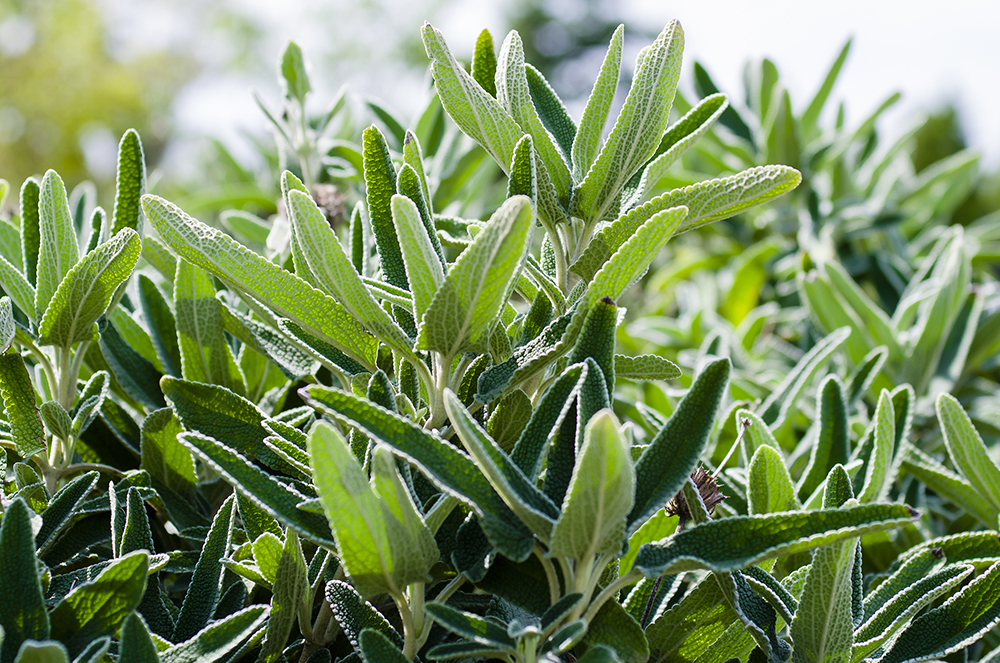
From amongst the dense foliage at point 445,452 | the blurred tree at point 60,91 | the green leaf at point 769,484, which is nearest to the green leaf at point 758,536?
the dense foliage at point 445,452

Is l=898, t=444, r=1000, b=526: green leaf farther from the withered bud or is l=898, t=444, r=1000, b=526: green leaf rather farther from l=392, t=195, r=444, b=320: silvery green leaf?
l=392, t=195, r=444, b=320: silvery green leaf

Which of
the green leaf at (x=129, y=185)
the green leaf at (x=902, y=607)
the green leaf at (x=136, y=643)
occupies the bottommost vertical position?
the green leaf at (x=902, y=607)

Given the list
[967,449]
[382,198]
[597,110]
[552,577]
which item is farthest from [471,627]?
[967,449]

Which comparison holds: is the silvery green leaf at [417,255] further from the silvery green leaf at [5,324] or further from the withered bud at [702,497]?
the silvery green leaf at [5,324]

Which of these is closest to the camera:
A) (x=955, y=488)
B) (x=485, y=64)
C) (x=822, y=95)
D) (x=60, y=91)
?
(x=485, y=64)

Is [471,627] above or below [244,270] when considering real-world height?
below

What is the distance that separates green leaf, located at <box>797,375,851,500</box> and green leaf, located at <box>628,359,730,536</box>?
539 millimetres

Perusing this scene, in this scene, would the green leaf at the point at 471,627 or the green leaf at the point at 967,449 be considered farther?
the green leaf at the point at 967,449

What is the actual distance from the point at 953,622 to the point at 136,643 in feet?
2.66

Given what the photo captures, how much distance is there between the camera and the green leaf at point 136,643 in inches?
23.1

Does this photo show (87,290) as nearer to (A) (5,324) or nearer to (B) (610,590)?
(A) (5,324)

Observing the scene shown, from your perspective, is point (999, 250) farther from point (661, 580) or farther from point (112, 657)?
point (112, 657)

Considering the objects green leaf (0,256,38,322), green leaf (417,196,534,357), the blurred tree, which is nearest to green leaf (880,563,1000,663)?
green leaf (417,196,534,357)

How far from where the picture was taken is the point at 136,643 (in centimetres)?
59
